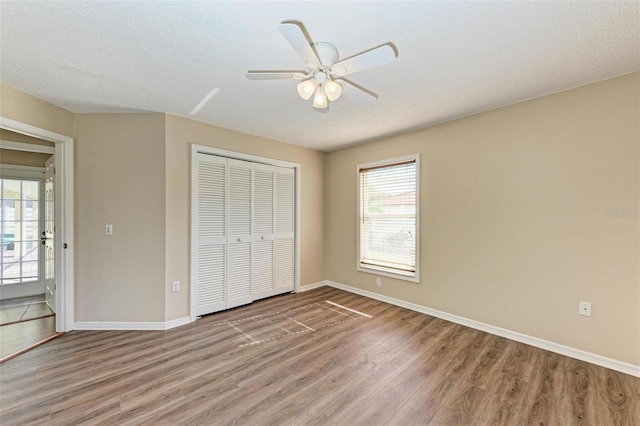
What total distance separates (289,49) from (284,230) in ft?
9.23

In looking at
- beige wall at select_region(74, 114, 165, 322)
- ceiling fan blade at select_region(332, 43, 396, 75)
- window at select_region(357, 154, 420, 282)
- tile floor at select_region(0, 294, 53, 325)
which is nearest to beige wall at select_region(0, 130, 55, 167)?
beige wall at select_region(74, 114, 165, 322)

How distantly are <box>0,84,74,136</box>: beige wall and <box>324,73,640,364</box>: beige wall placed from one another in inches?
154

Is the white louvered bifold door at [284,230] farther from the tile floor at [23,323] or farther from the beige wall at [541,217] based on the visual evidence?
the tile floor at [23,323]

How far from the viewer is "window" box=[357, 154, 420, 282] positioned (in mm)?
3633

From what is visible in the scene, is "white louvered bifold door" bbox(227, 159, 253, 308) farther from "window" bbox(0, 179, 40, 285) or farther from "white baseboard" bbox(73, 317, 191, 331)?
"window" bbox(0, 179, 40, 285)

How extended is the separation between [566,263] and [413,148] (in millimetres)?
1997

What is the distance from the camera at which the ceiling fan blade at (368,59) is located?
1.43 m

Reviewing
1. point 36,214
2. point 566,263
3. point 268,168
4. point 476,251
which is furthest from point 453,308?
point 36,214

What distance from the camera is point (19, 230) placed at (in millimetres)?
3936

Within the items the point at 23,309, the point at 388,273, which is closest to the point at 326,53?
the point at 388,273

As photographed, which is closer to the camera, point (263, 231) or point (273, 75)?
point (273, 75)

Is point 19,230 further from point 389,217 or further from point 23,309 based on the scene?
point 389,217

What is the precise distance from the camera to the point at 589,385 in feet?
6.61

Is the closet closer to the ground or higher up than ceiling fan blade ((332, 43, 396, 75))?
closer to the ground
